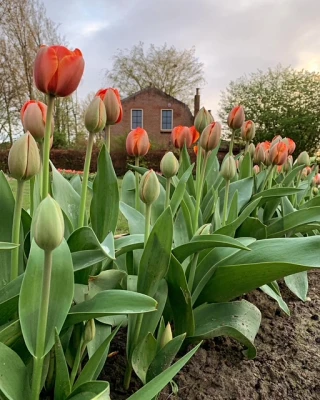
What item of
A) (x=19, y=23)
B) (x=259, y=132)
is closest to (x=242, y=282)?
(x=19, y=23)

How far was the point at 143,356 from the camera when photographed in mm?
690

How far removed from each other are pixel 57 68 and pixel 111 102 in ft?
0.56

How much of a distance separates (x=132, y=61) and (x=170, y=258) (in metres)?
18.3

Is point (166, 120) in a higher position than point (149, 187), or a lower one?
higher

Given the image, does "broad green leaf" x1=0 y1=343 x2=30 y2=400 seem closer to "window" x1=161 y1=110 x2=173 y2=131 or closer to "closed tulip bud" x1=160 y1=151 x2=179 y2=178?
"closed tulip bud" x1=160 y1=151 x2=179 y2=178

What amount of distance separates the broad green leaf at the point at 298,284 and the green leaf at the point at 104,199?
53 centimetres

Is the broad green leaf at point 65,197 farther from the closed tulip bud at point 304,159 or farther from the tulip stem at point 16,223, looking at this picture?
the closed tulip bud at point 304,159

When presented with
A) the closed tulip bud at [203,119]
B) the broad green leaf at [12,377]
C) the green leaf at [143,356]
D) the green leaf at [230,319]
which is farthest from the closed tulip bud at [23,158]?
the closed tulip bud at [203,119]

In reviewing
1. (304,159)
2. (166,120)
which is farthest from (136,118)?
(304,159)

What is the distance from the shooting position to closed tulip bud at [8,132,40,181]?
531 millimetres

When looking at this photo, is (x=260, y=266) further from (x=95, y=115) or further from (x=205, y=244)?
(x=95, y=115)

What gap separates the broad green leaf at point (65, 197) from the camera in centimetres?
83

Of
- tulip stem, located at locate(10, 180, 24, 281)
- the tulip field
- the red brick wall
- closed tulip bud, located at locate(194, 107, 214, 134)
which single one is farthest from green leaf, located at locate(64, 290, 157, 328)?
the red brick wall

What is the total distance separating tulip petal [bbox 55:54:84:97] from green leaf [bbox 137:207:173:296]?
0.24m
